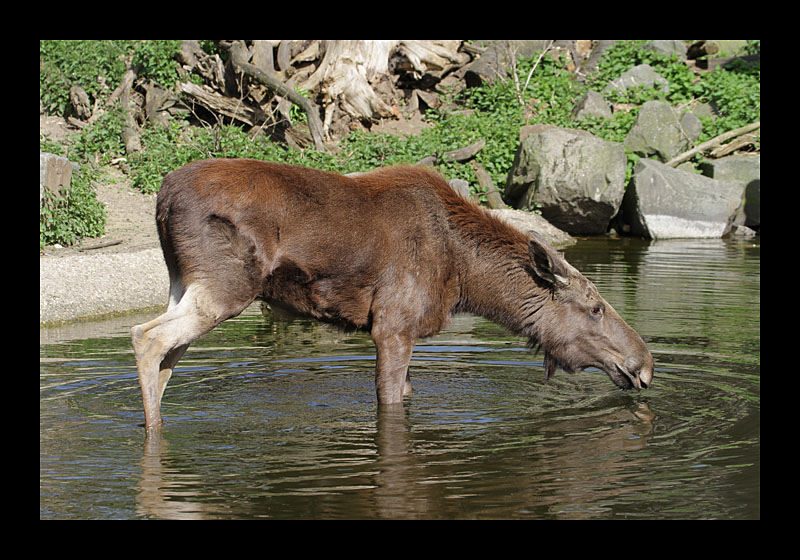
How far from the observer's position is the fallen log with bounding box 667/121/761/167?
19.8 metres

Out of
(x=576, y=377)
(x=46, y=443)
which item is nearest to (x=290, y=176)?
(x=46, y=443)

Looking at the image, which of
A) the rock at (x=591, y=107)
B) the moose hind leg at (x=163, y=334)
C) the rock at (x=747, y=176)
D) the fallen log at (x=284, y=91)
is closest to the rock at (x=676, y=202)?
the rock at (x=747, y=176)

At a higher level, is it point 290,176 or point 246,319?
point 290,176

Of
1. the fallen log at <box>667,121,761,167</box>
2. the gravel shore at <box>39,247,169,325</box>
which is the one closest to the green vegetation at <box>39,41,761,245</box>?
the fallen log at <box>667,121,761,167</box>

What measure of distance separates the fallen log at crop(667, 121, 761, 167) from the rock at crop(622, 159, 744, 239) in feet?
4.72

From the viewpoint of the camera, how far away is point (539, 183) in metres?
17.7

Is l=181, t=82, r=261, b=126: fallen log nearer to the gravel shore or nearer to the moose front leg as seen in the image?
the gravel shore

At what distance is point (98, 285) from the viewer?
10.9 meters

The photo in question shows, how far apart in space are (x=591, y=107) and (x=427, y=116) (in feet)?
12.5

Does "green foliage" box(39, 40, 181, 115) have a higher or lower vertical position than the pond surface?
higher

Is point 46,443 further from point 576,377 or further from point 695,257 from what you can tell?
point 695,257

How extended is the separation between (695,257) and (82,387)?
11.2 m

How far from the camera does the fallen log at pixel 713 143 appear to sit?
1983 centimetres

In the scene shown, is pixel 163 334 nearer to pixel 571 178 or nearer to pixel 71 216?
pixel 71 216
